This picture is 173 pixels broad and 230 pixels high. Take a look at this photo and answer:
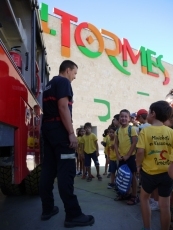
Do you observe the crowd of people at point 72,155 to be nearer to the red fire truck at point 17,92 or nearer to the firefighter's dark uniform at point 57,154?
the firefighter's dark uniform at point 57,154

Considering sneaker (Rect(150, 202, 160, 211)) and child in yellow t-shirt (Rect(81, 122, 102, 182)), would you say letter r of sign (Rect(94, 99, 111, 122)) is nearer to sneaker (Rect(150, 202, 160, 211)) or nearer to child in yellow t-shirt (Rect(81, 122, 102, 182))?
child in yellow t-shirt (Rect(81, 122, 102, 182))

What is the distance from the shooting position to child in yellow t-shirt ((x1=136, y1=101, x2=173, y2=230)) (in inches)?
82.5

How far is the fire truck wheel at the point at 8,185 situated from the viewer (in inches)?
129

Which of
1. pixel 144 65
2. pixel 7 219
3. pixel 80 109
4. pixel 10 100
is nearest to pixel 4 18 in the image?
pixel 10 100

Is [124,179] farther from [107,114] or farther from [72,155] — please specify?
[107,114]

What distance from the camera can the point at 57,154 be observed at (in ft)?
8.00

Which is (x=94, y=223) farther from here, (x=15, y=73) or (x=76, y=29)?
(x=76, y=29)

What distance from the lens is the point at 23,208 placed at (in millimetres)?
3131

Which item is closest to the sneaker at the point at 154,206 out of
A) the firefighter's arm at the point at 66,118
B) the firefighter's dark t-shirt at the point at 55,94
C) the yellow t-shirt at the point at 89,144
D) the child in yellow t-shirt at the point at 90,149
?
the firefighter's arm at the point at 66,118

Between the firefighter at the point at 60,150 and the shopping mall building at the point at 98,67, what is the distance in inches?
575

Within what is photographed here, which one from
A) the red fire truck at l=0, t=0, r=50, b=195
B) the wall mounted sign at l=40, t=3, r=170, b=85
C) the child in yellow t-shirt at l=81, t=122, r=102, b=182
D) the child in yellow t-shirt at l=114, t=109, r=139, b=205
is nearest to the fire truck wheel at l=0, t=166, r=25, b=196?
the red fire truck at l=0, t=0, r=50, b=195

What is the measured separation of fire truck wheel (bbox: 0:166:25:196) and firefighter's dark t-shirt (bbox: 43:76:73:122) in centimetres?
119

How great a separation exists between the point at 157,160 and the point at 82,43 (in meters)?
17.6

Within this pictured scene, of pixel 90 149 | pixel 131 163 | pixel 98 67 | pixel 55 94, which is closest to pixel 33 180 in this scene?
pixel 131 163
